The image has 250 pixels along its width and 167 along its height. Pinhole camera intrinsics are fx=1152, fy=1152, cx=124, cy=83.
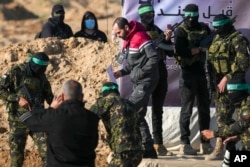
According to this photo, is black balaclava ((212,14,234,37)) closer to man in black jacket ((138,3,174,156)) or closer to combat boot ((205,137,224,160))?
man in black jacket ((138,3,174,156))

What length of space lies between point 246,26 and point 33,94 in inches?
140

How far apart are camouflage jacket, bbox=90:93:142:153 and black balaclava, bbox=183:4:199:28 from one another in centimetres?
308

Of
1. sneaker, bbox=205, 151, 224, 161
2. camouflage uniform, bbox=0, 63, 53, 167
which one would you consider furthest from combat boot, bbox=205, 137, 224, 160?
camouflage uniform, bbox=0, 63, 53, 167

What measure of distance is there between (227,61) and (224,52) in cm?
14

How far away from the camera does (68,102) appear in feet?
41.0

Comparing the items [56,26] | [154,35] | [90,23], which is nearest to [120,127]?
[154,35]

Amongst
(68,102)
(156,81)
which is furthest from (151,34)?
(68,102)

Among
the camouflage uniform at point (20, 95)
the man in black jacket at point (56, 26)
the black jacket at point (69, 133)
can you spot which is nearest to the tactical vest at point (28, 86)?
the camouflage uniform at point (20, 95)

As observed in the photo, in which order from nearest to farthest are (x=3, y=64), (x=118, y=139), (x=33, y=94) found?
(x=118, y=139) < (x=33, y=94) < (x=3, y=64)

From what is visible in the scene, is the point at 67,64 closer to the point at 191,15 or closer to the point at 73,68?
the point at 73,68

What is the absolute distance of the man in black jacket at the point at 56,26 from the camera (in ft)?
64.0

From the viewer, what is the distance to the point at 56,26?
1969cm

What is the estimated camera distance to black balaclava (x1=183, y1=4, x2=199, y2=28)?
16411 mm

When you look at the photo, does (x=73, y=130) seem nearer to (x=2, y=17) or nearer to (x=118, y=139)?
(x=118, y=139)
